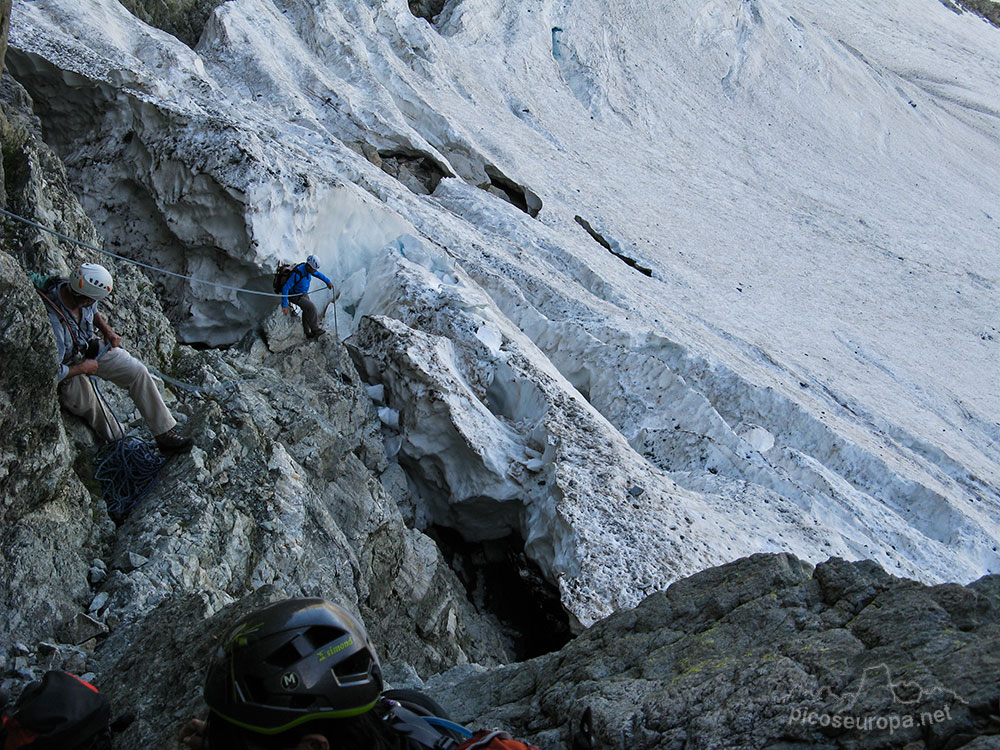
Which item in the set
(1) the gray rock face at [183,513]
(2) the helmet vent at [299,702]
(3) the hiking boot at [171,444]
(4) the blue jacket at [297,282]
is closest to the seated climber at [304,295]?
(4) the blue jacket at [297,282]

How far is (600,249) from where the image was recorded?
21.5 meters

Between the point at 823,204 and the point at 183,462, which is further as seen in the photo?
the point at 823,204

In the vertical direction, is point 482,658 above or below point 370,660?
below

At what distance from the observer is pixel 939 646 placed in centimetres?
385

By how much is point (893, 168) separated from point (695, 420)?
89.4ft

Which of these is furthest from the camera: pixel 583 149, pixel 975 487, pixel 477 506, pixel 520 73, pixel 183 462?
pixel 520 73

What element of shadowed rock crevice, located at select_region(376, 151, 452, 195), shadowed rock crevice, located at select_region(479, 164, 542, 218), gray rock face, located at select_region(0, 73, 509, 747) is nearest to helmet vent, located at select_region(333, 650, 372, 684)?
gray rock face, located at select_region(0, 73, 509, 747)

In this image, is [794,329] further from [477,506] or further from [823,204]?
[477,506]

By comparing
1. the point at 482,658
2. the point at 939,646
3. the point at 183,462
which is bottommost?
the point at 482,658

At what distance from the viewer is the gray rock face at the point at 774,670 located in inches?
137

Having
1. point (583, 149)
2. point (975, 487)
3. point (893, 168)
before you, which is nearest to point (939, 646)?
point (975, 487)

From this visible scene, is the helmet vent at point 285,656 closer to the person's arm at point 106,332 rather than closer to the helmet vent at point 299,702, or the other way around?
the helmet vent at point 299,702

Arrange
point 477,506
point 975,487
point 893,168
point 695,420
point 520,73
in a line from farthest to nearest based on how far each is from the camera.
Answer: point 893,168, point 520,73, point 975,487, point 695,420, point 477,506

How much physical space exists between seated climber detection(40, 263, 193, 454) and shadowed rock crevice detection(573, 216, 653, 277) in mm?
16781
